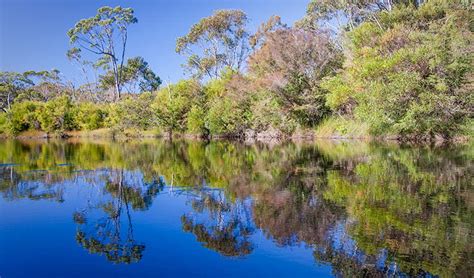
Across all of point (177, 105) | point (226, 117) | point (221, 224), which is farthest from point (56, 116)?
point (221, 224)

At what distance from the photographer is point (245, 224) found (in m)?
8.59

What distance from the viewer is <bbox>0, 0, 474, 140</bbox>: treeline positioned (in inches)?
1072

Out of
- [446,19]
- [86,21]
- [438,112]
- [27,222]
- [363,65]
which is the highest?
[86,21]

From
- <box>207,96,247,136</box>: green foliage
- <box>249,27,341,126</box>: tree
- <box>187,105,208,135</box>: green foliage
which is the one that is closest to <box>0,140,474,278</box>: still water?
<box>249,27,341,126</box>: tree

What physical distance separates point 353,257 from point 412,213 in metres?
2.98

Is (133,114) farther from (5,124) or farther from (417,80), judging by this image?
(417,80)

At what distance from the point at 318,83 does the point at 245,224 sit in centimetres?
3050

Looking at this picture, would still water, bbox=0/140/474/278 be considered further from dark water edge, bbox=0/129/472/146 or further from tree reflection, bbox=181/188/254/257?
dark water edge, bbox=0/129/472/146

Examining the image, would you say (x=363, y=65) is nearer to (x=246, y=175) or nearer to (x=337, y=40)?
(x=337, y=40)

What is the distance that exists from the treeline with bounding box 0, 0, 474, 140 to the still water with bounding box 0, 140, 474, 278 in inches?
520

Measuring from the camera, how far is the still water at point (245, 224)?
20.8 feet

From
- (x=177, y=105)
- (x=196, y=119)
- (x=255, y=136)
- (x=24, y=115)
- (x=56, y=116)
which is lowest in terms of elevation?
(x=255, y=136)

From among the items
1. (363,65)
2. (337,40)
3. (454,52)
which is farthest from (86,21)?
(454,52)

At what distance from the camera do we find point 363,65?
29.6 meters
